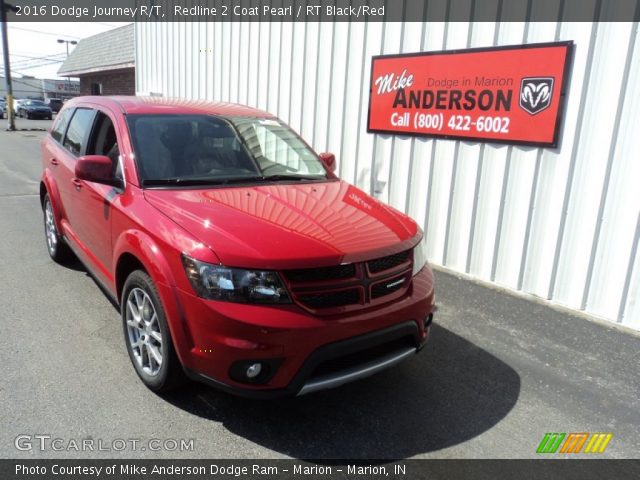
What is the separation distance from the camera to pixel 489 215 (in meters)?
5.31

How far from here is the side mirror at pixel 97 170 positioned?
3383 millimetres

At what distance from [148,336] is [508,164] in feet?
12.8

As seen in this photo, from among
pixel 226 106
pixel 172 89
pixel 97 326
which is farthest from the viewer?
pixel 172 89

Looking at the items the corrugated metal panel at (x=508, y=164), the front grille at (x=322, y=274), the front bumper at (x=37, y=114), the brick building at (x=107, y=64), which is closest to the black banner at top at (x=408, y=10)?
the corrugated metal panel at (x=508, y=164)

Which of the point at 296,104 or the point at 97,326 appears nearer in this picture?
the point at 97,326

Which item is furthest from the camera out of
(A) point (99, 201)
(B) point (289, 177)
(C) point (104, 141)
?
(C) point (104, 141)


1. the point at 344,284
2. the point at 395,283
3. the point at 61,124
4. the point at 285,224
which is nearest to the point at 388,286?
the point at 395,283

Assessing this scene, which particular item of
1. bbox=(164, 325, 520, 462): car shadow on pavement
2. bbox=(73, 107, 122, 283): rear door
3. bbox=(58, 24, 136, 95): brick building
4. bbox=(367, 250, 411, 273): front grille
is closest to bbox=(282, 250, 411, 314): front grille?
bbox=(367, 250, 411, 273): front grille

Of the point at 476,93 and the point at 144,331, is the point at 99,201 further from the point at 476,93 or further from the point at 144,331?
the point at 476,93

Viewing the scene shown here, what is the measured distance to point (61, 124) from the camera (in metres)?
5.35

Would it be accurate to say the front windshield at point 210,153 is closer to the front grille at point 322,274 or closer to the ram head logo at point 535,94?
the front grille at point 322,274

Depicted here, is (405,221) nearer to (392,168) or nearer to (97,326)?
(97,326)

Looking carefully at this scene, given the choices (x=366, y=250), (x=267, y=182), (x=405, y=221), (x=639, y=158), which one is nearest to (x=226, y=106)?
(x=267, y=182)

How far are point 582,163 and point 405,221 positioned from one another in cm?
227
